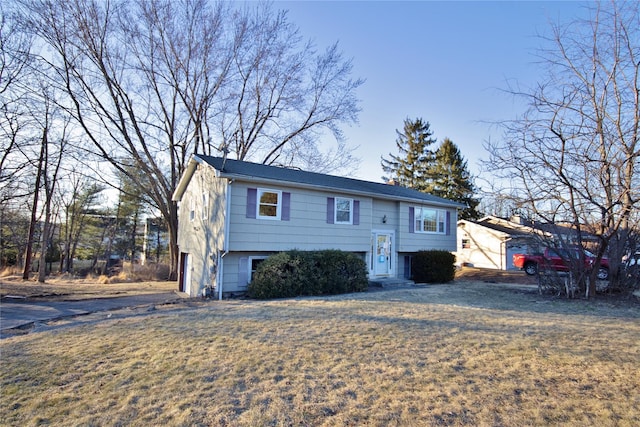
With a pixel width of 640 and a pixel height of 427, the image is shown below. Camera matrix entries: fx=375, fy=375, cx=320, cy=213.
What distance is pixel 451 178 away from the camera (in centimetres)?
3500

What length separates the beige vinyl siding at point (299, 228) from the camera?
39.5 feet

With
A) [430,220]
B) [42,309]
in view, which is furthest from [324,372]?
[430,220]

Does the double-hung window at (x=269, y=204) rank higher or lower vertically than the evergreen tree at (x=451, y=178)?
lower

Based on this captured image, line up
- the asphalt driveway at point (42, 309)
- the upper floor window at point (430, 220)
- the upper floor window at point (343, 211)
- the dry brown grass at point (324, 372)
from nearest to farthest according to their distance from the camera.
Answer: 1. the dry brown grass at point (324, 372)
2. the asphalt driveway at point (42, 309)
3. the upper floor window at point (343, 211)
4. the upper floor window at point (430, 220)

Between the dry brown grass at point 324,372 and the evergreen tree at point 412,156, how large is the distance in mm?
32090

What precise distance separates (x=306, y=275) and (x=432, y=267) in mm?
7028

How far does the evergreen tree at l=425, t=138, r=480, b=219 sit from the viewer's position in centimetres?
3450

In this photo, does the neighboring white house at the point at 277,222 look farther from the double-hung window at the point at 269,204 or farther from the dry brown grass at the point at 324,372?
the dry brown grass at the point at 324,372

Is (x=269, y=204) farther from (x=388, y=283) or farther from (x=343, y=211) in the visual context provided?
(x=388, y=283)

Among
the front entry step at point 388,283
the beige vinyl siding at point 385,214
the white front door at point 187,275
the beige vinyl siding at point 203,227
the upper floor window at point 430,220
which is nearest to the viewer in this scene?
the beige vinyl siding at point 203,227

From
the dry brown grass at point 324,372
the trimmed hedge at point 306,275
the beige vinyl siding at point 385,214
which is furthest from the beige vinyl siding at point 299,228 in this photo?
the dry brown grass at point 324,372

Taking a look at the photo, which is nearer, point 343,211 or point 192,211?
point 343,211

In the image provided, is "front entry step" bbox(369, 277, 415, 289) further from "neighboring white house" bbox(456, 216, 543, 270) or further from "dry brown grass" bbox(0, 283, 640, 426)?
"neighboring white house" bbox(456, 216, 543, 270)

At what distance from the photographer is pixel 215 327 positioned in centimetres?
686
